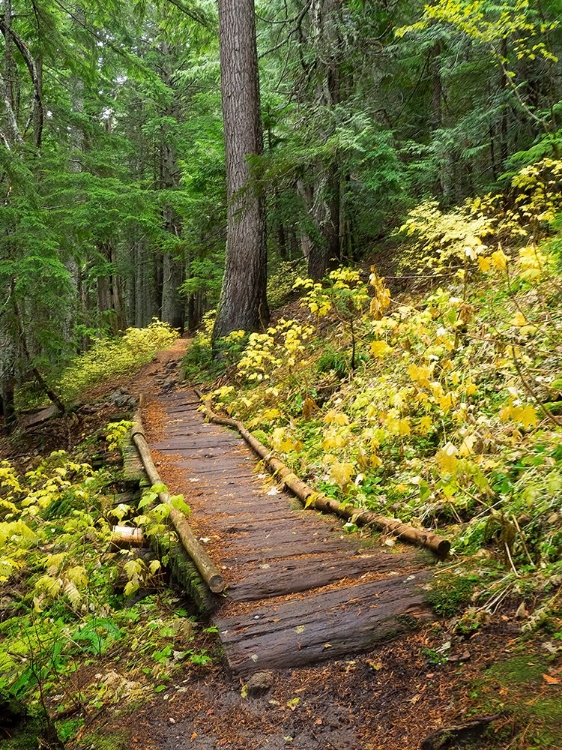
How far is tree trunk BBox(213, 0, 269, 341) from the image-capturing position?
10.7m

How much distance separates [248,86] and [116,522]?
30.9ft

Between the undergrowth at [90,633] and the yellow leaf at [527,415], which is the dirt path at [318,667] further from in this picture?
the yellow leaf at [527,415]

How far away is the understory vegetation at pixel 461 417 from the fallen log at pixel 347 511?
12 cm

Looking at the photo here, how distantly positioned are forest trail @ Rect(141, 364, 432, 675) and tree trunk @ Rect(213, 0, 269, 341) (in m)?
6.12

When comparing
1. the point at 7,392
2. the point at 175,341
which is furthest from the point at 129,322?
the point at 7,392

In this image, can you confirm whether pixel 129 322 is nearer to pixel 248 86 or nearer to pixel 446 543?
pixel 248 86

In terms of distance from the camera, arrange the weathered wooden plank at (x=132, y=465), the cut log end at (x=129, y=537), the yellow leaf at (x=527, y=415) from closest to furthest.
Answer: the yellow leaf at (x=527, y=415)
the cut log end at (x=129, y=537)
the weathered wooden plank at (x=132, y=465)

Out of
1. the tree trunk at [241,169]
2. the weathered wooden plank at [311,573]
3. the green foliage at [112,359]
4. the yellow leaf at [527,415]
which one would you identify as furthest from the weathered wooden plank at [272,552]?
the green foliage at [112,359]

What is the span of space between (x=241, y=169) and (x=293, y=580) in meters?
9.68

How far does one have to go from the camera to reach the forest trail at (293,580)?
9.57 feet

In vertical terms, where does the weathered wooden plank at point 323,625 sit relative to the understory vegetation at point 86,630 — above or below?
above

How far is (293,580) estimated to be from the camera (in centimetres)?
361

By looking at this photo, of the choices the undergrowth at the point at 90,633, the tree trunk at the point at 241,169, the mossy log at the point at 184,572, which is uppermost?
the tree trunk at the point at 241,169

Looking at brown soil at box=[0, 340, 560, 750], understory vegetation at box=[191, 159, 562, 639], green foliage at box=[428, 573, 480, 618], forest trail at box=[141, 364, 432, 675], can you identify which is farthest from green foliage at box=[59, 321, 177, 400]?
green foliage at box=[428, 573, 480, 618]
